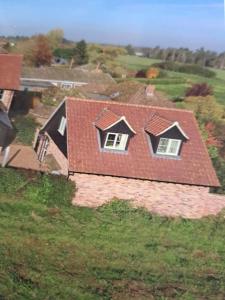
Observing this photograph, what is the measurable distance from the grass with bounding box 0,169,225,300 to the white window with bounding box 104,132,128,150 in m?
3.45

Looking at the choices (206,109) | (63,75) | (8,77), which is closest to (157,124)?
(8,77)

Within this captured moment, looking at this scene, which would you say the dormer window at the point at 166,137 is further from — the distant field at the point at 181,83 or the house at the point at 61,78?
the distant field at the point at 181,83

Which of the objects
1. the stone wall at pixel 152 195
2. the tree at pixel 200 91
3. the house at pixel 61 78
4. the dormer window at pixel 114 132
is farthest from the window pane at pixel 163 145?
the tree at pixel 200 91

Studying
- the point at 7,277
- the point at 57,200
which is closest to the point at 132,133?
the point at 57,200

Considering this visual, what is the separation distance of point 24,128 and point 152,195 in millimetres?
18453

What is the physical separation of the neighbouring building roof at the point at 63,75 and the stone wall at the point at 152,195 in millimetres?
47649

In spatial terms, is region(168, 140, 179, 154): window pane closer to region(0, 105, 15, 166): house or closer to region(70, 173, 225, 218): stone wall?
region(70, 173, 225, 218): stone wall

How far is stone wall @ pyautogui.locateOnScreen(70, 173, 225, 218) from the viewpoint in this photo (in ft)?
93.9

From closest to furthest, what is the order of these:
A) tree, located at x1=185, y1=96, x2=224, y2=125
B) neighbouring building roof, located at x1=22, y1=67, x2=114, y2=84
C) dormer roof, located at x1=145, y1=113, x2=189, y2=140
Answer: dormer roof, located at x1=145, y1=113, x2=189, y2=140, tree, located at x1=185, y1=96, x2=224, y2=125, neighbouring building roof, located at x1=22, y1=67, x2=114, y2=84

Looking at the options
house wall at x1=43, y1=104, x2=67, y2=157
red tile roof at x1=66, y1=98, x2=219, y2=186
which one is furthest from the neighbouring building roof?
red tile roof at x1=66, y1=98, x2=219, y2=186

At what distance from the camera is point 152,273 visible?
72.0 ft

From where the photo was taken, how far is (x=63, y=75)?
77.9 meters

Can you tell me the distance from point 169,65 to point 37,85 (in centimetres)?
5533

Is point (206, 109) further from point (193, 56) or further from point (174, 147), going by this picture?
point (193, 56)
